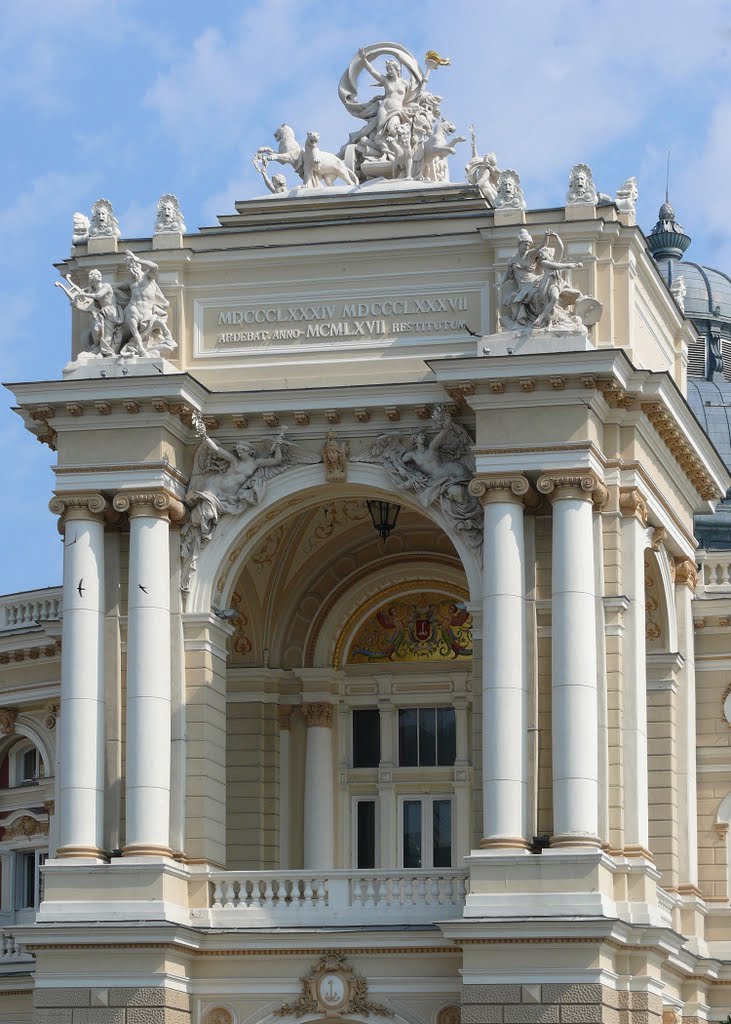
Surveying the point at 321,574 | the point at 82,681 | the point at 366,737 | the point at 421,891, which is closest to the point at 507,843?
the point at 421,891

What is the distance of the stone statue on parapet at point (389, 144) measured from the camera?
41844mm

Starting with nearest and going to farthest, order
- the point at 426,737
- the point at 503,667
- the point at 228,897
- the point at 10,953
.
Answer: the point at 503,667
the point at 228,897
the point at 426,737
the point at 10,953

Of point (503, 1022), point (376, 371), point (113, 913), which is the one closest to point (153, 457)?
point (376, 371)

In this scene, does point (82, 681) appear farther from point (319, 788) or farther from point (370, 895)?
point (319, 788)

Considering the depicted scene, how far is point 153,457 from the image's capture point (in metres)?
38.8

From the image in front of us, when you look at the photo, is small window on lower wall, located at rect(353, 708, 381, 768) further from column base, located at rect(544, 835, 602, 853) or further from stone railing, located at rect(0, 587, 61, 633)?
column base, located at rect(544, 835, 602, 853)

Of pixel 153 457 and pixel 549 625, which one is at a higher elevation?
pixel 153 457

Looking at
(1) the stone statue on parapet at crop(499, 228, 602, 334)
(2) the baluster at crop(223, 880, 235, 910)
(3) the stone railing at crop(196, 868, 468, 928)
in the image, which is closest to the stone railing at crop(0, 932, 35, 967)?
(2) the baluster at crop(223, 880, 235, 910)

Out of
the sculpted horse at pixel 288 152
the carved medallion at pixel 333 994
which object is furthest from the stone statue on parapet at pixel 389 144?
A: the carved medallion at pixel 333 994

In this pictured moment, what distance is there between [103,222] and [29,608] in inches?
370

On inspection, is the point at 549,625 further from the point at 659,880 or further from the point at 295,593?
the point at 295,593

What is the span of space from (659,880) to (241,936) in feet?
19.1

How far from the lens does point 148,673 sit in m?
38.4

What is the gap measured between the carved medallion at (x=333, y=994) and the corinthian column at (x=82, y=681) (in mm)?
3220
